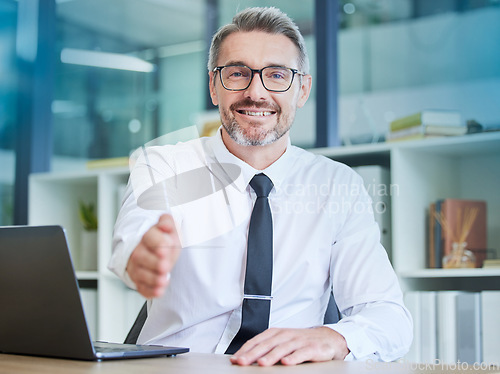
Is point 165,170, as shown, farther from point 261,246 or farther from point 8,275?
point 8,275

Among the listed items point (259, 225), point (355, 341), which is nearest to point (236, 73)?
point (259, 225)

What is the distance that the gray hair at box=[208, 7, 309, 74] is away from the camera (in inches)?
49.9

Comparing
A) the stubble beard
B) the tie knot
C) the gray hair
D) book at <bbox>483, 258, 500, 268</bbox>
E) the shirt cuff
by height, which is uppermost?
the gray hair

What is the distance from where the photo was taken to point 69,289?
2.89ft

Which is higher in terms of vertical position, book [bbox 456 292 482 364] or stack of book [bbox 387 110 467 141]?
stack of book [bbox 387 110 467 141]

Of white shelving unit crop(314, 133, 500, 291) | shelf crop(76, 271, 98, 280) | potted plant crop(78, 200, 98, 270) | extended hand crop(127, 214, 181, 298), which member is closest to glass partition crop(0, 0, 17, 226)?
potted plant crop(78, 200, 98, 270)

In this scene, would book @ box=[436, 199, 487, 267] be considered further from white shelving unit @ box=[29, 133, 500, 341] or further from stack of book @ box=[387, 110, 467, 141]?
stack of book @ box=[387, 110, 467, 141]

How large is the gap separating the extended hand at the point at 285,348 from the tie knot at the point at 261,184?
0.37m

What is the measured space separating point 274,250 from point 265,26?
45 centimetres

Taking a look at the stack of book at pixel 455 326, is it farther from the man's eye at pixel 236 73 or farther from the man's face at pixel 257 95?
the man's eye at pixel 236 73

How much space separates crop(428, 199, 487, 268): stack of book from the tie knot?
0.66m

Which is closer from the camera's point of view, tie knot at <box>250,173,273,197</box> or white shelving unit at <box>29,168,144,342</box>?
tie knot at <box>250,173,273,197</box>

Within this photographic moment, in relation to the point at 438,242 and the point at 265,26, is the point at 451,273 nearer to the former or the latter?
the point at 438,242

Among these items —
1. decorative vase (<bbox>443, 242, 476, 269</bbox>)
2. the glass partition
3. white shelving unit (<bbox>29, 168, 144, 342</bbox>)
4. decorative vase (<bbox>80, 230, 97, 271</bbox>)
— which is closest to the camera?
decorative vase (<bbox>443, 242, 476, 269</bbox>)
